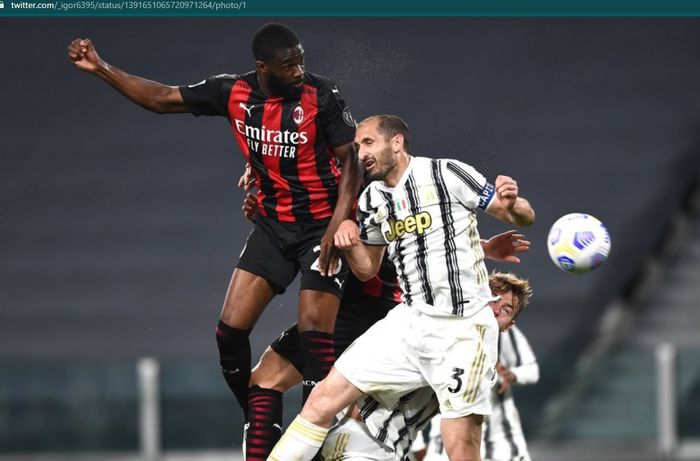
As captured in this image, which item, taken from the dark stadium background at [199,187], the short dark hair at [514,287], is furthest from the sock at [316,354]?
the dark stadium background at [199,187]

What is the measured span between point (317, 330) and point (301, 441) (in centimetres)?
47

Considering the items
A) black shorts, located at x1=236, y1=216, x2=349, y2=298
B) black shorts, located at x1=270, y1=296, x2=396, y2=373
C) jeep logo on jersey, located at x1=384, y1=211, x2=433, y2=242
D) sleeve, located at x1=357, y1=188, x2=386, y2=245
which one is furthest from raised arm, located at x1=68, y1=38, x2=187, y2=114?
black shorts, located at x1=270, y1=296, x2=396, y2=373

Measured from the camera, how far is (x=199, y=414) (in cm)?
991

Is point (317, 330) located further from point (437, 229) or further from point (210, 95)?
point (210, 95)

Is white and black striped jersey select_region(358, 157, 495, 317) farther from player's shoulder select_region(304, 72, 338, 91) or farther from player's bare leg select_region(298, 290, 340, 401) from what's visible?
player's shoulder select_region(304, 72, 338, 91)

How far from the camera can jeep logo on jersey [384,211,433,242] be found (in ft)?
15.8

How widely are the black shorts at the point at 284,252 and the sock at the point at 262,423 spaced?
458mm

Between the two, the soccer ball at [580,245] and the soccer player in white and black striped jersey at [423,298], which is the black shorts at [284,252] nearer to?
the soccer player in white and black striped jersey at [423,298]

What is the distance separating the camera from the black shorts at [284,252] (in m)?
5.08

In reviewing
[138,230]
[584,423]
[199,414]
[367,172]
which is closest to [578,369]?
[584,423]

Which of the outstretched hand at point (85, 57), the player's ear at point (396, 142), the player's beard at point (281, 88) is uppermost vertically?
the outstretched hand at point (85, 57)

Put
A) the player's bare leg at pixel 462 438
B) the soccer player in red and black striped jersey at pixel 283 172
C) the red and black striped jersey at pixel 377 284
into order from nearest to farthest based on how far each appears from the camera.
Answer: the player's bare leg at pixel 462 438
the soccer player in red and black striped jersey at pixel 283 172
the red and black striped jersey at pixel 377 284

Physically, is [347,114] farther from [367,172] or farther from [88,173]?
[88,173]

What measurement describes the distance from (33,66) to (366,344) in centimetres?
623
